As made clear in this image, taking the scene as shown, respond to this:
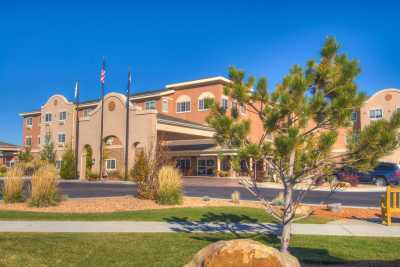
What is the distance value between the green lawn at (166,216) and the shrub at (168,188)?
1544 mm

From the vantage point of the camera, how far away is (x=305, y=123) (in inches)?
222

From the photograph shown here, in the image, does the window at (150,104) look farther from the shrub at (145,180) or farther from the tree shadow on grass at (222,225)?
the tree shadow on grass at (222,225)

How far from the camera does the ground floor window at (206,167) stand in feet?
136

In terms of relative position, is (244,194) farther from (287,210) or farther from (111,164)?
(111,164)

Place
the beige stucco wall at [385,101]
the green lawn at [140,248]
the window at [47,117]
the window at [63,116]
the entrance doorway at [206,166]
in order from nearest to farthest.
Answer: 1. the green lawn at [140,248]
2. the entrance doorway at [206,166]
3. the beige stucco wall at [385,101]
4. the window at [63,116]
5. the window at [47,117]

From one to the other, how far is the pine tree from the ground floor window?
3501 cm

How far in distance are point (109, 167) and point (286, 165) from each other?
36.6 meters

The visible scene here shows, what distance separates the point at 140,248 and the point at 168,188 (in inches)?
292

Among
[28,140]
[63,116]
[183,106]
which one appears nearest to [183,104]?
[183,106]

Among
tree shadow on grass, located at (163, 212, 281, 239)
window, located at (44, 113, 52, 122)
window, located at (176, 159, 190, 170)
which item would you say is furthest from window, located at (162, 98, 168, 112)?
tree shadow on grass, located at (163, 212, 281, 239)

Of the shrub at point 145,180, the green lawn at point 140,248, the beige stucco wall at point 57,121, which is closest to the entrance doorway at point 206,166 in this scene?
the beige stucco wall at point 57,121

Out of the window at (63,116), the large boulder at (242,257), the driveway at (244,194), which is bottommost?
the driveway at (244,194)

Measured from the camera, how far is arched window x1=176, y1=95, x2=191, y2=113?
148 ft

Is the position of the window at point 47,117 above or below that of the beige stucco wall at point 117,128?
above
